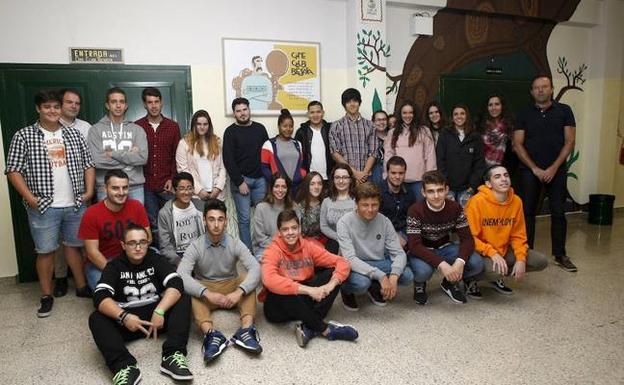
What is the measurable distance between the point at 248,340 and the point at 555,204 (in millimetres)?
2954

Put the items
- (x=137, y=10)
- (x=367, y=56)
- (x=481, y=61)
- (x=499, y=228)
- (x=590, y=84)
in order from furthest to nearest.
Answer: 1. (x=590, y=84)
2. (x=481, y=61)
3. (x=367, y=56)
4. (x=137, y=10)
5. (x=499, y=228)

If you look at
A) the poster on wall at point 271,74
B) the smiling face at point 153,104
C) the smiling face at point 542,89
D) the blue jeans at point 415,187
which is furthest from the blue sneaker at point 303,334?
the smiling face at point 542,89

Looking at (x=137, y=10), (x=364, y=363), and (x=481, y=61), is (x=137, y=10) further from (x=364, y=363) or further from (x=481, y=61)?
(x=481, y=61)

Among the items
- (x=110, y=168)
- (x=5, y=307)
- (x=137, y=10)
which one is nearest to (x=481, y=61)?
(x=137, y=10)

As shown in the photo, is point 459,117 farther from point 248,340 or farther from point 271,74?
point 248,340

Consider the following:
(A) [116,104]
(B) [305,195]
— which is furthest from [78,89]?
(B) [305,195]

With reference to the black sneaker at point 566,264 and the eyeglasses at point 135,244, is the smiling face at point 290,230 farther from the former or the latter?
the black sneaker at point 566,264

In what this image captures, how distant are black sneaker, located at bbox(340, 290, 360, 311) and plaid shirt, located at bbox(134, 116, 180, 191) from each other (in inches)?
70.1

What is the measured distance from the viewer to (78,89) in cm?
381

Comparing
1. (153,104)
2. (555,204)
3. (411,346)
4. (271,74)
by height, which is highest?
(271,74)

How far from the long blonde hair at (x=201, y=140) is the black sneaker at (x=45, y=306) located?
150cm

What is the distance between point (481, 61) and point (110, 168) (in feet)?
14.6

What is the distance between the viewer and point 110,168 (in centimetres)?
335

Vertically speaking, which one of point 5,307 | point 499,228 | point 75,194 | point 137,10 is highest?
point 137,10
